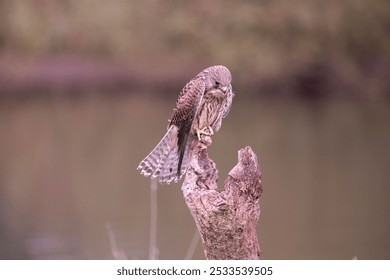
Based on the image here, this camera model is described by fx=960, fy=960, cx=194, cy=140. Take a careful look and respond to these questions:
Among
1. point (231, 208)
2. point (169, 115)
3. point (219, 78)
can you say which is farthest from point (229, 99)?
point (169, 115)

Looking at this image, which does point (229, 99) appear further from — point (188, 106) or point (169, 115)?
point (169, 115)

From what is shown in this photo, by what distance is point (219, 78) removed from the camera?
3.75 meters

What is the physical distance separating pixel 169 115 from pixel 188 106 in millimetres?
12946

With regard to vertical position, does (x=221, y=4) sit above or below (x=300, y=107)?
above

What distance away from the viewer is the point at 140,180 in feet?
39.8

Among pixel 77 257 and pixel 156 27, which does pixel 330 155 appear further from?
pixel 156 27

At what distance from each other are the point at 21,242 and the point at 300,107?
11464mm

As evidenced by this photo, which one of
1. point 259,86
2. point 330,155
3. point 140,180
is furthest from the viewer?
point 259,86

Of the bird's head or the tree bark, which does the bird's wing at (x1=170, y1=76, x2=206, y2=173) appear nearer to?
the bird's head

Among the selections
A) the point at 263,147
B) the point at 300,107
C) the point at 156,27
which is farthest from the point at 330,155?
the point at 156,27

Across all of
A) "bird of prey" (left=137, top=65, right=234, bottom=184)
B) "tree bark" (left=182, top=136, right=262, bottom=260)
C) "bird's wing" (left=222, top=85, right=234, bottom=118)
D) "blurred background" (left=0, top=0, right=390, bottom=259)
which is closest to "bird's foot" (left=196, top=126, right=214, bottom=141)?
"bird of prey" (left=137, top=65, right=234, bottom=184)

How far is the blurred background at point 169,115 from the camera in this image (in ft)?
30.9

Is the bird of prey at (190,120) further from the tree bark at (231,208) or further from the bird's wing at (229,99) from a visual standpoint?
the tree bark at (231,208)

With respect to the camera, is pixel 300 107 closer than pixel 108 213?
No
